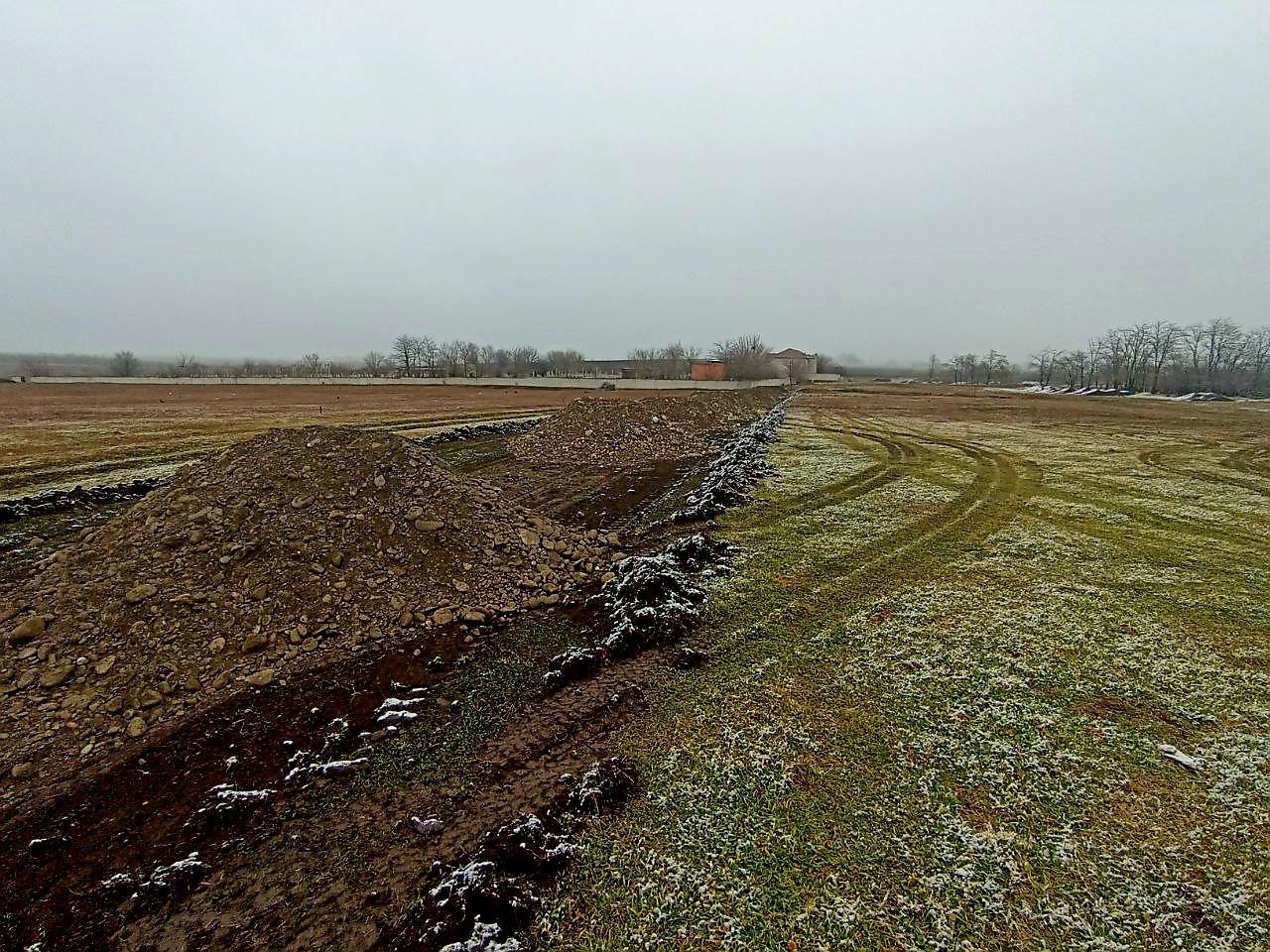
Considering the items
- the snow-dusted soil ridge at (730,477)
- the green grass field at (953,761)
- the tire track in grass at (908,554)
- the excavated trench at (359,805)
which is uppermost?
the snow-dusted soil ridge at (730,477)

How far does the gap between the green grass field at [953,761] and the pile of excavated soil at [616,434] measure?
10.6 metres

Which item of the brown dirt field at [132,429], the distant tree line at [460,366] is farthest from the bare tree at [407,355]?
the brown dirt field at [132,429]

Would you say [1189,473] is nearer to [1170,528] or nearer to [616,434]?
[1170,528]

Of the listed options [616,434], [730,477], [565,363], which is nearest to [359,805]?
[730,477]

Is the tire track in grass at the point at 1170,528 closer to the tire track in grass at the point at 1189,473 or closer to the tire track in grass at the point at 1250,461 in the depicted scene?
the tire track in grass at the point at 1189,473

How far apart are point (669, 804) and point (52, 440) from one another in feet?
97.3

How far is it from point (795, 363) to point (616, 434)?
10278cm

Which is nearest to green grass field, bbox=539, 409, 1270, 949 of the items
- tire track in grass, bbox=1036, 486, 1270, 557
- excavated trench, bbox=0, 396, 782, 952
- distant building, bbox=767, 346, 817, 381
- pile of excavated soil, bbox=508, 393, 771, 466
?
tire track in grass, bbox=1036, 486, 1270, 557

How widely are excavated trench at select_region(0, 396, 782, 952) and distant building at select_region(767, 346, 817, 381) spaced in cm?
10267

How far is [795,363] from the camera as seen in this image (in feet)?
380

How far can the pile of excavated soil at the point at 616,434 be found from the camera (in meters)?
19.8

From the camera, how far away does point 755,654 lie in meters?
6.36

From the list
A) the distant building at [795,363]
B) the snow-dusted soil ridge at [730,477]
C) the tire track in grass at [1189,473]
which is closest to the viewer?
the snow-dusted soil ridge at [730,477]

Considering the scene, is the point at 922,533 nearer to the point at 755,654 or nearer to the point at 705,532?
the point at 705,532
